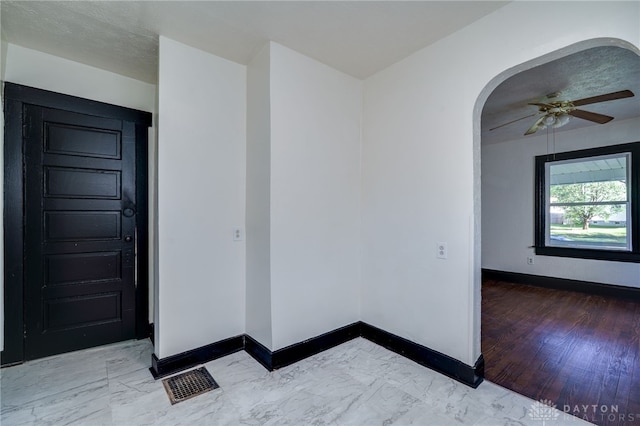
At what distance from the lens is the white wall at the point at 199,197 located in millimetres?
2381

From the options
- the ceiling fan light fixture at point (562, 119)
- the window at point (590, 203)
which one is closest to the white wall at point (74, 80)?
the ceiling fan light fixture at point (562, 119)

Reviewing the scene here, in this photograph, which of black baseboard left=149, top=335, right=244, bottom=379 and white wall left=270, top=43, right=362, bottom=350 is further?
white wall left=270, top=43, right=362, bottom=350

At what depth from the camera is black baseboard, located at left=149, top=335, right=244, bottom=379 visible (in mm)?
2311

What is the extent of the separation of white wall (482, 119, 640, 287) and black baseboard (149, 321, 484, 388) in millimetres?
4011

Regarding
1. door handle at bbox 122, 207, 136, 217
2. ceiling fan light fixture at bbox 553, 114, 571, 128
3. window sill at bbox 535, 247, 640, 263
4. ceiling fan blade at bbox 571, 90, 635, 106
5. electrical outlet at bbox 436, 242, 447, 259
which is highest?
ceiling fan blade at bbox 571, 90, 635, 106

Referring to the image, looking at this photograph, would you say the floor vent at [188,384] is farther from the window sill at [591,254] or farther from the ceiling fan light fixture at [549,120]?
the window sill at [591,254]

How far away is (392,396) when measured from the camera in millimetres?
2059

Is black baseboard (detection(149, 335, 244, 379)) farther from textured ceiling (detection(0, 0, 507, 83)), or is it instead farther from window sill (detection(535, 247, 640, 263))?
window sill (detection(535, 247, 640, 263))

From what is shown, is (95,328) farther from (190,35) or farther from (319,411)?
(190,35)

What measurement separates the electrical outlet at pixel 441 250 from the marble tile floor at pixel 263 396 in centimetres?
93

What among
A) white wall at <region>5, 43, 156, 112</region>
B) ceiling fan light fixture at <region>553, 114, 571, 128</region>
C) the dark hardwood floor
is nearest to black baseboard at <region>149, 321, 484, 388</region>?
the dark hardwood floor

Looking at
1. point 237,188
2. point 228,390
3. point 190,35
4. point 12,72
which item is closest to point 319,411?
point 228,390

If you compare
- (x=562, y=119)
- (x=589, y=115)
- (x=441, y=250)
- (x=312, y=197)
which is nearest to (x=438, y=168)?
(x=441, y=250)

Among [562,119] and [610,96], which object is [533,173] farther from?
[610,96]
